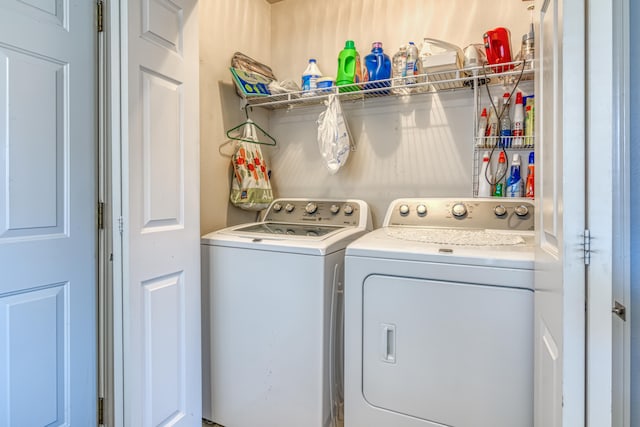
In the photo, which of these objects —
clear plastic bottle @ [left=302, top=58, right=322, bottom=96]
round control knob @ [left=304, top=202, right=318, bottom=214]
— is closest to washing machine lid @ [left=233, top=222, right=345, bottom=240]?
round control knob @ [left=304, top=202, right=318, bottom=214]

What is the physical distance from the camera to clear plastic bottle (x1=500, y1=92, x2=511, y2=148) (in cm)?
192

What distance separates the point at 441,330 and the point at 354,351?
37 centimetres

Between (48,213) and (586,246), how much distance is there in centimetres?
159

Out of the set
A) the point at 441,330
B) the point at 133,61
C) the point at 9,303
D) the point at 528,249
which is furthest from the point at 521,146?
→ the point at 9,303

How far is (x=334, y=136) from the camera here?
2148mm

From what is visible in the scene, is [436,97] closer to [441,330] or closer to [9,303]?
[441,330]

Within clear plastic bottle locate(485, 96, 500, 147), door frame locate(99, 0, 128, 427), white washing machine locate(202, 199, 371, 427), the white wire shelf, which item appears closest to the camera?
door frame locate(99, 0, 128, 427)

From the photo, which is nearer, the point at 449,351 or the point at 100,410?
the point at 449,351

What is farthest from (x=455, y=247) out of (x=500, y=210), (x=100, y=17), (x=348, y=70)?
(x=100, y=17)

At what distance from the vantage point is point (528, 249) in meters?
1.29

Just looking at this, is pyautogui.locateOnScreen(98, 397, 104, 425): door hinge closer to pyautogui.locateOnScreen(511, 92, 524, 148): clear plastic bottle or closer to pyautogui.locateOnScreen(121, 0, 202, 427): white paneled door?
pyautogui.locateOnScreen(121, 0, 202, 427): white paneled door

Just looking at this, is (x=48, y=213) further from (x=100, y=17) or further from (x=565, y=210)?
(x=565, y=210)

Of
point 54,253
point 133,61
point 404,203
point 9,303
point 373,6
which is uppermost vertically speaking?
point 373,6

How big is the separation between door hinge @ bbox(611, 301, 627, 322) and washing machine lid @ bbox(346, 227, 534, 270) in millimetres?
510
